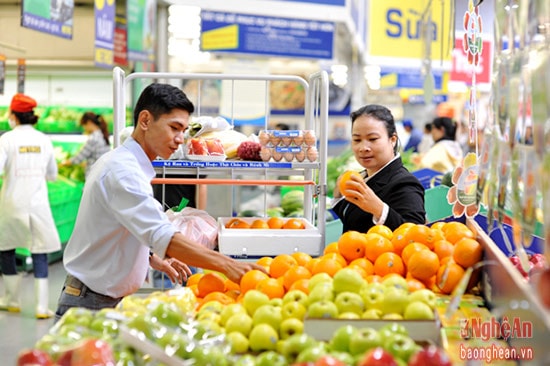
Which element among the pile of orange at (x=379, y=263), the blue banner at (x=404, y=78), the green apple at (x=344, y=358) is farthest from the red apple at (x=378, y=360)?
Answer: the blue banner at (x=404, y=78)

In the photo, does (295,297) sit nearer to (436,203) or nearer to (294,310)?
(294,310)

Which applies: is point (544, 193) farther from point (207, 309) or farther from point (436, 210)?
point (436, 210)

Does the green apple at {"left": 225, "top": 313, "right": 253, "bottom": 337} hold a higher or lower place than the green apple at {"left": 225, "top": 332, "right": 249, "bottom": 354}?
higher

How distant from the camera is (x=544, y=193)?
197cm

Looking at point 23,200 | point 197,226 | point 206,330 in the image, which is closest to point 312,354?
point 206,330

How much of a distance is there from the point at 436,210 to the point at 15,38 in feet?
26.6

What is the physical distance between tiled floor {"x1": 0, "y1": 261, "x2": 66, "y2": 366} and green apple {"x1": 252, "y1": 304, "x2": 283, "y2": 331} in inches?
144

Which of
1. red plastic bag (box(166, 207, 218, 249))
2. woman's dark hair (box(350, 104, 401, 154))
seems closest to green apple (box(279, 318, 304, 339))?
red plastic bag (box(166, 207, 218, 249))

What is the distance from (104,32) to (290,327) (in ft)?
24.1

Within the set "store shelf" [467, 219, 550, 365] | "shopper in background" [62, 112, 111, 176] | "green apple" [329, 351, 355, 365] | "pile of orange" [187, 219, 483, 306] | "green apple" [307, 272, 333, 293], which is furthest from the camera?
"shopper in background" [62, 112, 111, 176]

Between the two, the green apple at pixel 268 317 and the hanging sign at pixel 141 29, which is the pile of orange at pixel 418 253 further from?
the hanging sign at pixel 141 29

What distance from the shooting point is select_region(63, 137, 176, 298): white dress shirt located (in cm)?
320

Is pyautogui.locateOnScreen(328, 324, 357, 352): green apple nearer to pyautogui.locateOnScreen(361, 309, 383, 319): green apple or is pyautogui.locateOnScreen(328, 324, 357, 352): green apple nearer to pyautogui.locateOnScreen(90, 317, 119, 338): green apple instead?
pyautogui.locateOnScreen(361, 309, 383, 319): green apple

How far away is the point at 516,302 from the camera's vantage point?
2.19m
